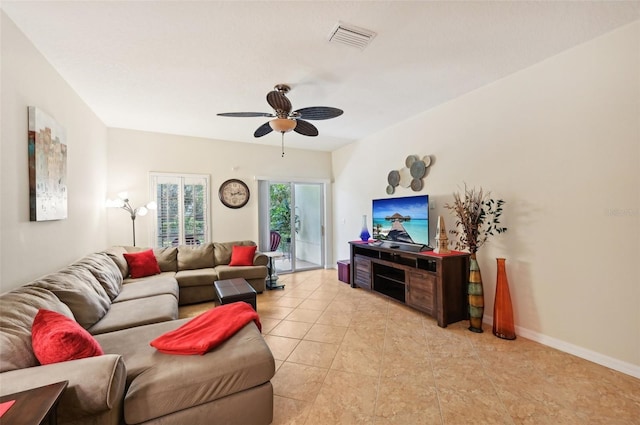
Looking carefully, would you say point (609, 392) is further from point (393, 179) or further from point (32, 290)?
point (32, 290)

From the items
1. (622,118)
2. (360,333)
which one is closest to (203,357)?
(360,333)

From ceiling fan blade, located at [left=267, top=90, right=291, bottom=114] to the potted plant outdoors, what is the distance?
2153 mm

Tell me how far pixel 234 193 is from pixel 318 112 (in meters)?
3.16

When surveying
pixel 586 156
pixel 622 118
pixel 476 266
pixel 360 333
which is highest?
pixel 622 118

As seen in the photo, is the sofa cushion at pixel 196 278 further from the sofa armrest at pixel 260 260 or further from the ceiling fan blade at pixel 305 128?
the ceiling fan blade at pixel 305 128

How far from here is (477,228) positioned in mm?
3020

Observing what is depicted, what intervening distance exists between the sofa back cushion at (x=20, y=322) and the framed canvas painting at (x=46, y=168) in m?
0.77

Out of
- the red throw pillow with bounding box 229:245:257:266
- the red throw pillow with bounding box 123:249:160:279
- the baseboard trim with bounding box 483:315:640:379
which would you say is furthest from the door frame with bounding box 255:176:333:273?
the baseboard trim with bounding box 483:315:640:379

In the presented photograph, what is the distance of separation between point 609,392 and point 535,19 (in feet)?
9.20

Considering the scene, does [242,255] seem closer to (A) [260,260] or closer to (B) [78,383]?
(A) [260,260]

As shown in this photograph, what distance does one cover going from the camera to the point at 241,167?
17.7 ft

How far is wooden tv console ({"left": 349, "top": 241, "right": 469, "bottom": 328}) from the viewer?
10.1 feet

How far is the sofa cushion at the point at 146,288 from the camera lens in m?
2.93

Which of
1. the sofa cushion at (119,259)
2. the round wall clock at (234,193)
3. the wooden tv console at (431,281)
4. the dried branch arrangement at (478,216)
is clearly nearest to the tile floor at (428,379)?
the wooden tv console at (431,281)
